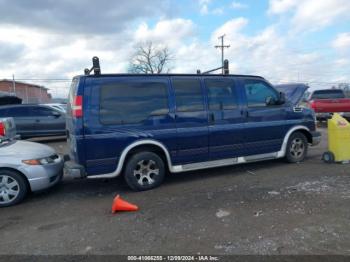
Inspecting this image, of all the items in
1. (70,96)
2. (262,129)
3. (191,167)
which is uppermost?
(70,96)

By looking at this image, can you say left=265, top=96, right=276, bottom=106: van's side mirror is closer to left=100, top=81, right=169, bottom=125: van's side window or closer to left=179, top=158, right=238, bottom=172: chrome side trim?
left=179, top=158, right=238, bottom=172: chrome side trim

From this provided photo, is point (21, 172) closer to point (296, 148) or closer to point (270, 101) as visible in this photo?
point (270, 101)

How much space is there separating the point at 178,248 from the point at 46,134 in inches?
431

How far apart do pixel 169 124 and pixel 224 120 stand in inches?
47.0

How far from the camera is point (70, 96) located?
18.1 ft

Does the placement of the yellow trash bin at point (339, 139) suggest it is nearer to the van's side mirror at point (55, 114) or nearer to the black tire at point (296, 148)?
the black tire at point (296, 148)

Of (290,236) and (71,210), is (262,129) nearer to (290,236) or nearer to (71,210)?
(290,236)

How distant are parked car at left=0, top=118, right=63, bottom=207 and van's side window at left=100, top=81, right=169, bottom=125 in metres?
1.38

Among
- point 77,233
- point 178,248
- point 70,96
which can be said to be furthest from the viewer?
point 70,96

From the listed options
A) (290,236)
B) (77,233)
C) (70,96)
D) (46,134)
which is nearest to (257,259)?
(290,236)

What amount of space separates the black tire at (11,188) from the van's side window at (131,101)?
1723mm

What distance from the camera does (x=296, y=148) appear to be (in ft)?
23.1

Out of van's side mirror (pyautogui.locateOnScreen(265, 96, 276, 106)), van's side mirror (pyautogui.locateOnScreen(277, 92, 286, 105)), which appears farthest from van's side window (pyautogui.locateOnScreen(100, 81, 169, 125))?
van's side mirror (pyautogui.locateOnScreen(277, 92, 286, 105))

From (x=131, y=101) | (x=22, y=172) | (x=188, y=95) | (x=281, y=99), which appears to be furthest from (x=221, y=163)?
(x=22, y=172)
